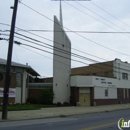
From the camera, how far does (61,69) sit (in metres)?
40.4

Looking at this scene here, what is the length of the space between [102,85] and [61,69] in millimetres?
8465

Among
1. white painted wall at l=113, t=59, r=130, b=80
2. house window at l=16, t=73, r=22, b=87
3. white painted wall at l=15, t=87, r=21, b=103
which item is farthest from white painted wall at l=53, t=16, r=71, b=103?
white painted wall at l=113, t=59, r=130, b=80

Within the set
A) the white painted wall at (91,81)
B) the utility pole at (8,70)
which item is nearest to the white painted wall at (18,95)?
the white painted wall at (91,81)

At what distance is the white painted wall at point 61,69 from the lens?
39562 mm

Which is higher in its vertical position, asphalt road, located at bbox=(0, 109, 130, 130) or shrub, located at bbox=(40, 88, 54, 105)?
shrub, located at bbox=(40, 88, 54, 105)

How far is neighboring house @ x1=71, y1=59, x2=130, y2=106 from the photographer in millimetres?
40812

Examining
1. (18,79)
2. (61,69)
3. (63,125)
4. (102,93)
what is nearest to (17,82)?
(18,79)

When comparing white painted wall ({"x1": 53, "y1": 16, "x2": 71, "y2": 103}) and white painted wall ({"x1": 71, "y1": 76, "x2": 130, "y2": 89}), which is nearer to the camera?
white painted wall ({"x1": 53, "y1": 16, "x2": 71, "y2": 103})

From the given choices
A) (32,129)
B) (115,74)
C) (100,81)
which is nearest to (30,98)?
(100,81)

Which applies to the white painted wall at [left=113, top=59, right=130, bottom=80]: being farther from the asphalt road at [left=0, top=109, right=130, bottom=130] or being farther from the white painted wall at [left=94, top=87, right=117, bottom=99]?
the asphalt road at [left=0, top=109, right=130, bottom=130]

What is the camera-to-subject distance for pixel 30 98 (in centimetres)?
4047

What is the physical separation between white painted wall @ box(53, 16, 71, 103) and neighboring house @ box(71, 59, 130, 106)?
51.6 inches

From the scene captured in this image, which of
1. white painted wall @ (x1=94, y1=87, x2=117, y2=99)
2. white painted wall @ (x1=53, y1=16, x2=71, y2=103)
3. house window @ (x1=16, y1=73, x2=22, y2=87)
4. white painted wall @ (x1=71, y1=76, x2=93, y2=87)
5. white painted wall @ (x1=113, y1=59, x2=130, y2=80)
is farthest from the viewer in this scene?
white painted wall @ (x1=113, y1=59, x2=130, y2=80)

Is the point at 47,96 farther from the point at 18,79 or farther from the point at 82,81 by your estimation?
the point at 82,81
